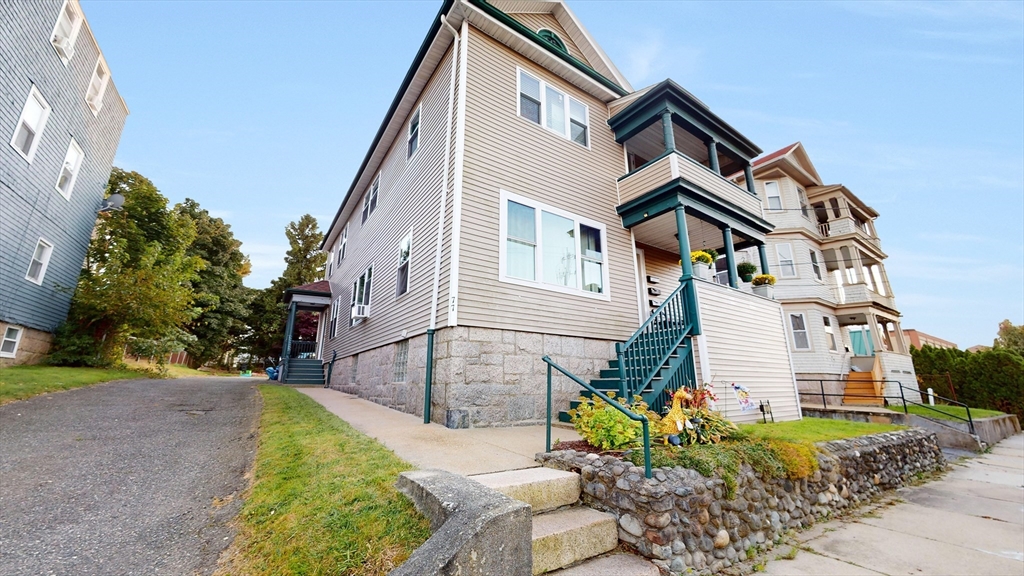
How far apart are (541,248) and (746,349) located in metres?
4.56

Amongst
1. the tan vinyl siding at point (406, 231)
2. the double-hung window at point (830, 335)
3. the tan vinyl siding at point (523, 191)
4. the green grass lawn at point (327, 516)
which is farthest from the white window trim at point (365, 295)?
the double-hung window at point (830, 335)

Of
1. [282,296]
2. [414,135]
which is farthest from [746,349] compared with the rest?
[282,296]

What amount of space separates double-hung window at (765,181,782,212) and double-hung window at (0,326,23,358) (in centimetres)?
2626

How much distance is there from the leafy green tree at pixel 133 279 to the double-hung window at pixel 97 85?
2658 millimetres

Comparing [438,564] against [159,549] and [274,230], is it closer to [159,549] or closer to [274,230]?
[159,549]

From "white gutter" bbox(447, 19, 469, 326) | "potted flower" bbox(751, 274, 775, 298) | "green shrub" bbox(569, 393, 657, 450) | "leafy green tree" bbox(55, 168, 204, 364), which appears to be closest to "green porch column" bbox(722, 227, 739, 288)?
"potted flower" bbox(751, 274, 775, 298)

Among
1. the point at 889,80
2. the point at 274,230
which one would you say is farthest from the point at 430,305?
the point at 274,230

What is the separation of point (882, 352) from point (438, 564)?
70.8 ft

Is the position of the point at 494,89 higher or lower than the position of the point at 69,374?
higher

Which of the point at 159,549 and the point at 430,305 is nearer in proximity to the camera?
the point at 159,549

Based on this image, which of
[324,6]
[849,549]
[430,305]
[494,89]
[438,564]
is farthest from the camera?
[324,6]

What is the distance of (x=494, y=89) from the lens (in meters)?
7.54

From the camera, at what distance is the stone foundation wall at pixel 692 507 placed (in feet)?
9.05

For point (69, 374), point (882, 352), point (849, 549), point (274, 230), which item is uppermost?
point (274, 230)
